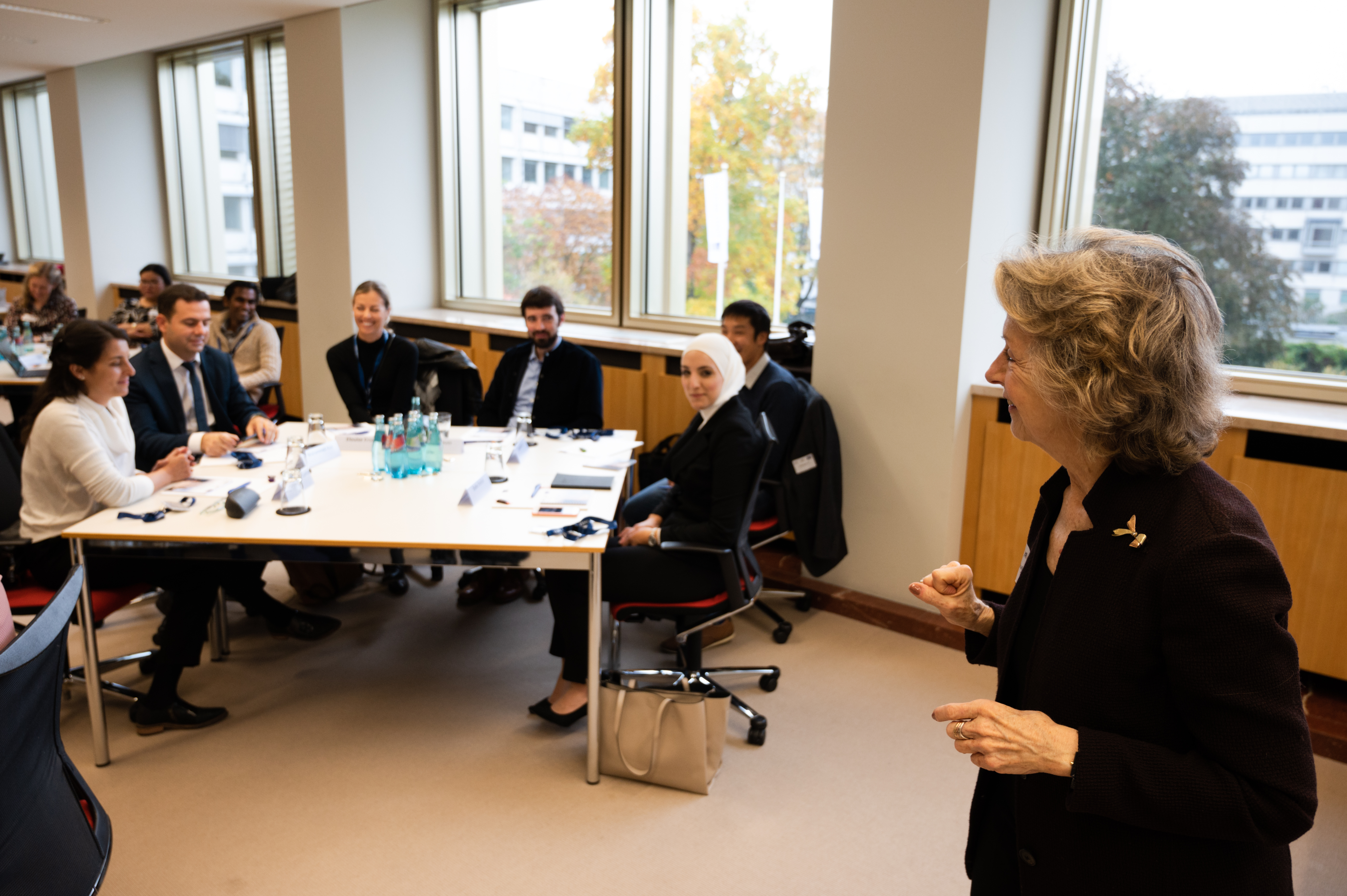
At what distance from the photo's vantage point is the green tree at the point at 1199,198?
376 cm

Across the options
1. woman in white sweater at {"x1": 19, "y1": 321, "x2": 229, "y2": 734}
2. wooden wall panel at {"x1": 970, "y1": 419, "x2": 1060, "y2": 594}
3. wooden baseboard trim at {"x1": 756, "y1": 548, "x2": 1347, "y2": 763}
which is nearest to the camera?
woman in white sweater at {"x1": 19, "y1": 321, "x2": 229, "y2": 734}

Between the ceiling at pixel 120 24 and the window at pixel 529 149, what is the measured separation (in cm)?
103

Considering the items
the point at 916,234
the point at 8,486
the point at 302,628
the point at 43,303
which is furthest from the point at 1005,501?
the point at 43,303

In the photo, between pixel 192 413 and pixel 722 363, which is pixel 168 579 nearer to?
pixel 192 413

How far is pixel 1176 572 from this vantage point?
104 cm

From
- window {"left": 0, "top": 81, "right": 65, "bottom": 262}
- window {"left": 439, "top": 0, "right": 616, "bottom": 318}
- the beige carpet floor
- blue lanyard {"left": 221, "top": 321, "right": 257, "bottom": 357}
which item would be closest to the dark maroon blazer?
the beige carpet floor

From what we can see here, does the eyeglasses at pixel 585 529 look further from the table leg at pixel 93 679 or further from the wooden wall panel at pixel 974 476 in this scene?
the wooden wall panel at pixel 974 476

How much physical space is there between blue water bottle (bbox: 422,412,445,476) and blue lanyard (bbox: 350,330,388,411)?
1273 millimetres

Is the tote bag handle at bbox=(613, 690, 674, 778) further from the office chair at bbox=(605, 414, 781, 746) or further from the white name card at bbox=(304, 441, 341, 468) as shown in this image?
the white name card at bbox=(304, 441, 341, 468)

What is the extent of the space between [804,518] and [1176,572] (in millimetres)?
2851

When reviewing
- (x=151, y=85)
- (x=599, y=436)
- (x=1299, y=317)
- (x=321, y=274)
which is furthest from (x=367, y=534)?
(x=151, y=85)

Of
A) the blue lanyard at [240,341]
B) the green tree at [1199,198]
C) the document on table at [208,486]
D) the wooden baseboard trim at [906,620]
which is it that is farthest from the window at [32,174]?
the green tree at [1199,198]

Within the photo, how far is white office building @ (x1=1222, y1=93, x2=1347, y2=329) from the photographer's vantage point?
3547mm

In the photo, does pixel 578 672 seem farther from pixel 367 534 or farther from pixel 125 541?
pixel 125 541
